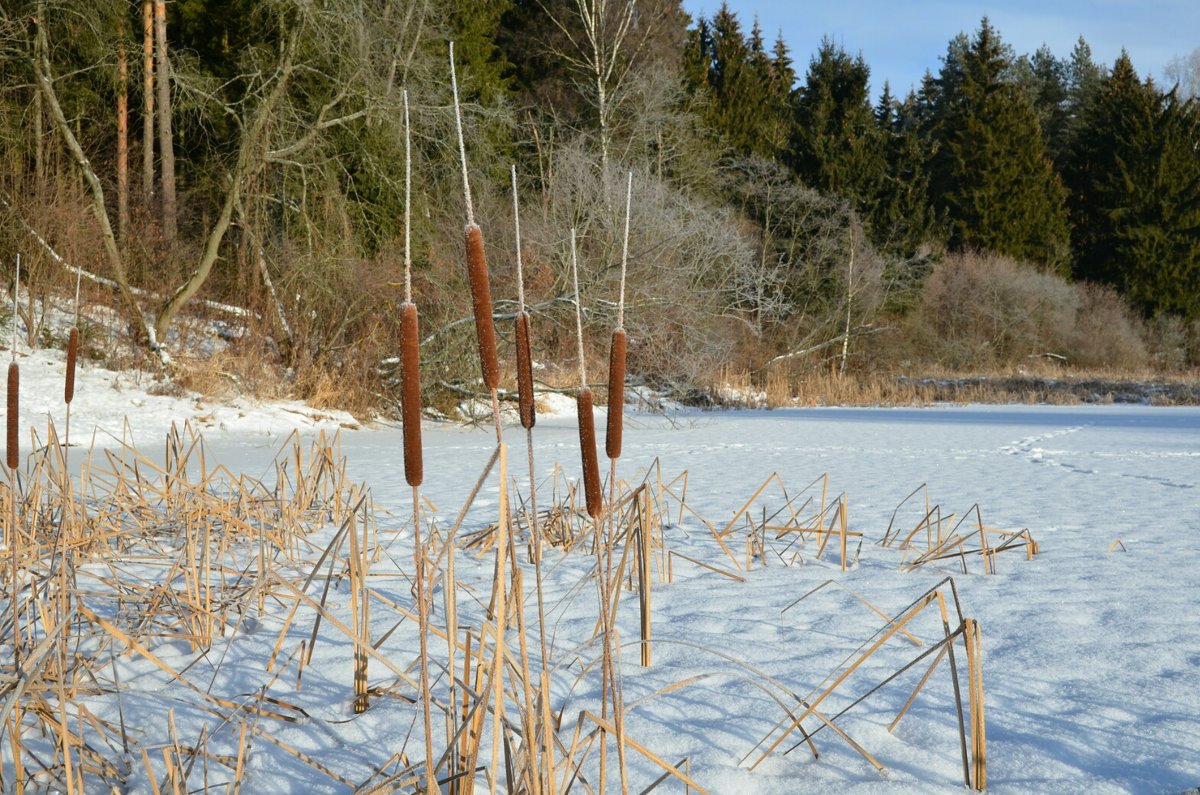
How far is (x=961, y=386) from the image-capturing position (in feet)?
74.4

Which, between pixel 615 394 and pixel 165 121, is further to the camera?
pixel 165 121

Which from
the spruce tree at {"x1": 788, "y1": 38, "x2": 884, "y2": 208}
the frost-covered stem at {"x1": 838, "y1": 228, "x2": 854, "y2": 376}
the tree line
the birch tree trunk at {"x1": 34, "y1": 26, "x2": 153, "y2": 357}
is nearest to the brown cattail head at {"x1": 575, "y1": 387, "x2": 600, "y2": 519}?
the tree line

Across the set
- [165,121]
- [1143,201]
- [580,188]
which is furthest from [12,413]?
[1143,201]

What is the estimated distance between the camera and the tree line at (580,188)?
12.9 meters

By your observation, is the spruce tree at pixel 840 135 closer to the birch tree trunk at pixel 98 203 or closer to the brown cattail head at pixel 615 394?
the birch tree trunk at pixel 98 203

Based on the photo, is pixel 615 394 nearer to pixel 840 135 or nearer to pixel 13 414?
pixel 13 414

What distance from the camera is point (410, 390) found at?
1.19 metres

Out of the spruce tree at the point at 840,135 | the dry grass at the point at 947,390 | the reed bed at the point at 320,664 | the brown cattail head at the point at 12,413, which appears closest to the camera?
the reed bed at the point at 320,664

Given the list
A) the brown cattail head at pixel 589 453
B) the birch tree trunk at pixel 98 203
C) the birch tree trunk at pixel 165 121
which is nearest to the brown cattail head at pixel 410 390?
the brown cattail head at pixel 589 453

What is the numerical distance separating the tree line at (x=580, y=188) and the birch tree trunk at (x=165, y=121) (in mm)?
67

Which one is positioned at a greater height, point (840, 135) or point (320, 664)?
point (840, 135)

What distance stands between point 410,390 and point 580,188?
13.2 m

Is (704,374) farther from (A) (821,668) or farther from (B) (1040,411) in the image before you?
(A) (821,668)

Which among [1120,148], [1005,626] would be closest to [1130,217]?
[1120,148]
